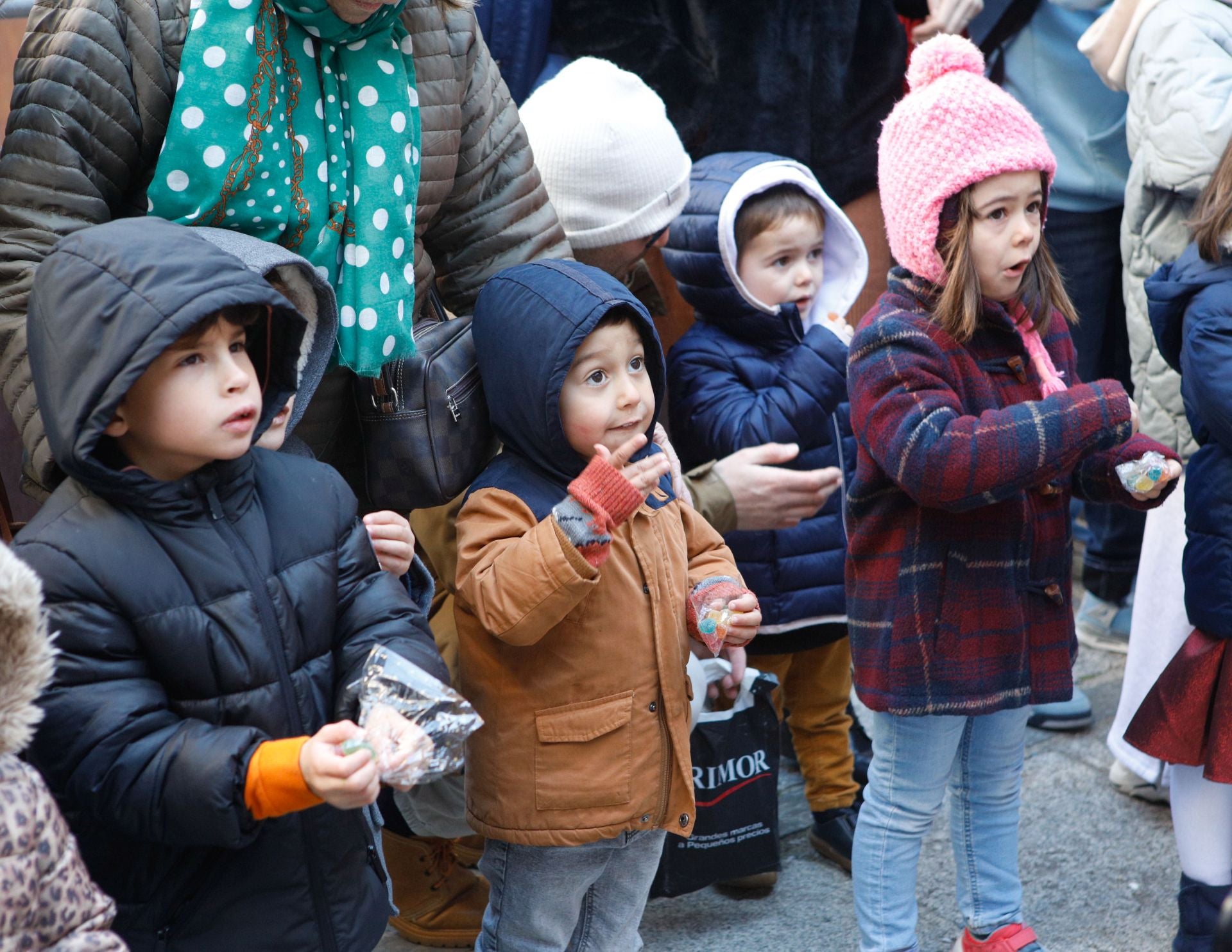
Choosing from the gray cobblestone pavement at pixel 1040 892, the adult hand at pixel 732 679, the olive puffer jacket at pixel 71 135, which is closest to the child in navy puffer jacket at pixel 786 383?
the gray cobblestone pavement at pixel 1040 892

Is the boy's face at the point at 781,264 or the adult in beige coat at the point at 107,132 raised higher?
the adult in beige coat at the point at 107,132

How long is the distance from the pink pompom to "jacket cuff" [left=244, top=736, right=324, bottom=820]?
1.94m

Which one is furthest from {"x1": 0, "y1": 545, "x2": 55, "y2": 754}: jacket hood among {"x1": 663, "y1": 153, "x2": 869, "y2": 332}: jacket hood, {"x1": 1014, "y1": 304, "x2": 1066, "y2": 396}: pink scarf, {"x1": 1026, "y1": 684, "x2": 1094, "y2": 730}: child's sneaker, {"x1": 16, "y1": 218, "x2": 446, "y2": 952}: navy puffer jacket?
{"x1": 1026, "y1": 684, "x2": 1094, "y2": 730}: child's sneaker

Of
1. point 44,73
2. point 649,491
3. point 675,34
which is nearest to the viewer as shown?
point 44,73

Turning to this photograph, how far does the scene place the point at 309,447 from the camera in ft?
7.54

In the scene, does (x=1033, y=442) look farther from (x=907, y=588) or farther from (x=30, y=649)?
(x=30, y=649)

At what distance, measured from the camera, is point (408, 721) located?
5.87 feet

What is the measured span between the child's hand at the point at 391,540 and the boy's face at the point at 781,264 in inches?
57.2

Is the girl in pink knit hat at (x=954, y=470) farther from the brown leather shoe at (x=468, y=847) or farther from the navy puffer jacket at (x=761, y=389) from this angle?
the brown leather shoe at (x=468, y=847)

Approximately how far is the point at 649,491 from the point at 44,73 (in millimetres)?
1108

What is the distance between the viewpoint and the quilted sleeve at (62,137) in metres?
1.97

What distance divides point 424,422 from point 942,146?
1.19m

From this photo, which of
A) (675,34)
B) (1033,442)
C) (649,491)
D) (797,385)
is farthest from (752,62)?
(649,491)

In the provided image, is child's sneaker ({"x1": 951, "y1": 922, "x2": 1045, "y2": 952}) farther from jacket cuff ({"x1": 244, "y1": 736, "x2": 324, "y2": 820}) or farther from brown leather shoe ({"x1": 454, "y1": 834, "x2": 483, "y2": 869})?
jacket cuff ({"x1": 244, "y1": 736, "x2": 324, "y2": 820})
